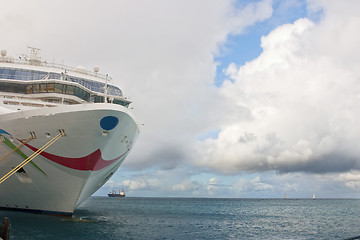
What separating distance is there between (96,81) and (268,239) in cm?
2314

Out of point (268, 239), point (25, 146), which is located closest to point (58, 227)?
point (25, 146)

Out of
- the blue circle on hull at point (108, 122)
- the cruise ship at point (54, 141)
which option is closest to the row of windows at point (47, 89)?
the cruise ship at point (54, 141)

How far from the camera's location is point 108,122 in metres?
20.8

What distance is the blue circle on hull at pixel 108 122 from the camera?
20.5m

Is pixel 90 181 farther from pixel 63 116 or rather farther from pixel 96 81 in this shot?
pixel 96 81

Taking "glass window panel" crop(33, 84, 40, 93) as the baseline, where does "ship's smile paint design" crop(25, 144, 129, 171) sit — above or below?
below

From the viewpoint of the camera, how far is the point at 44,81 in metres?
24.9

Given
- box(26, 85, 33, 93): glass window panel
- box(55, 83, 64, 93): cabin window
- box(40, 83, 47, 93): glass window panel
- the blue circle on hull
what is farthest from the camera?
box(26, 85, 33, 93): glass window panel

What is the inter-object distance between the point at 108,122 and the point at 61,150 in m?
4.10

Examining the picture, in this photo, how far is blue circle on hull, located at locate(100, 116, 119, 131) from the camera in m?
20.5

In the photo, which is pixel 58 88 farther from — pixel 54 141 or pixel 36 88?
pixel 54 141

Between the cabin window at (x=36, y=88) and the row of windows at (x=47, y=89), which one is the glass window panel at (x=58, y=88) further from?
the cabin window at (x=36, y=88)

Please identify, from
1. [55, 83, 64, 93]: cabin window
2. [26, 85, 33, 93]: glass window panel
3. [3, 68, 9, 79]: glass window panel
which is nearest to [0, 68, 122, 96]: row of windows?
[3, 68, 9, 79]: glass window panel

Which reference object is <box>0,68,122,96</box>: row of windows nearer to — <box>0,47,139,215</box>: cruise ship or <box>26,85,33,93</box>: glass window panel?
<box>0,47,139,215</box>: cruise ship
